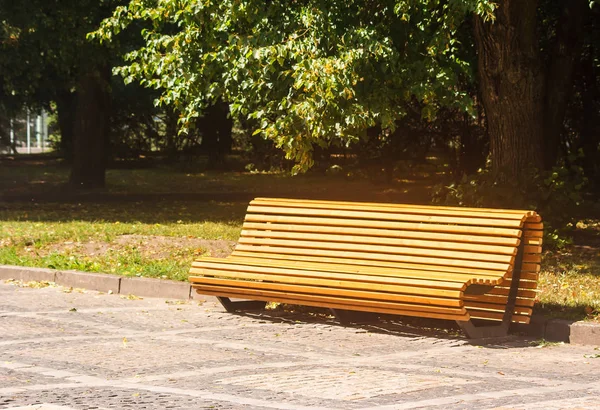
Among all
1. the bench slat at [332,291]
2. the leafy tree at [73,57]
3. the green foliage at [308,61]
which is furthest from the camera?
the leafy tree at [73,57]

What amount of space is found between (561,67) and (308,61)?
21.5ft

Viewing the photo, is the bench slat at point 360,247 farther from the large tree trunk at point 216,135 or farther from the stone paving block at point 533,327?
the large tree trunk at point 216,135

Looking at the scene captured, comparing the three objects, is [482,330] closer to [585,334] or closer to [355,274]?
[585,334]

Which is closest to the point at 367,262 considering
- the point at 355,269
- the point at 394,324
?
the point at 355,269

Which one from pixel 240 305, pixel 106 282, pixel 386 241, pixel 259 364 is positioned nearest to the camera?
pixel 259 364

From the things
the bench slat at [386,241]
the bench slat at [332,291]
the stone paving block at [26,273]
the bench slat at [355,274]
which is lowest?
the stone paving block at [26,273]

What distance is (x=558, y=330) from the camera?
8.26 meters

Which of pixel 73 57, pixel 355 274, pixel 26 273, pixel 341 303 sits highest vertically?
pixel 73 57

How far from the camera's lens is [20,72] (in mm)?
22516

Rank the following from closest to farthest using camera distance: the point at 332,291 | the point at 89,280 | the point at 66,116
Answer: the point at 332,291, the point at 89,280, the point at 66,116

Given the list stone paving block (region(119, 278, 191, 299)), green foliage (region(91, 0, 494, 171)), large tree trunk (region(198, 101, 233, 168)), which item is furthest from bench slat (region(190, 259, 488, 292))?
large tree trunk (region(198, 101, 233, 168))

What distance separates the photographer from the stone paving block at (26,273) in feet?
37.0

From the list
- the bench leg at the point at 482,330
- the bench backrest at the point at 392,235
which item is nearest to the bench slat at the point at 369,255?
the bench backrest at the point at 392,235

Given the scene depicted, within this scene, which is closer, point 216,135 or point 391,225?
point 391,225
